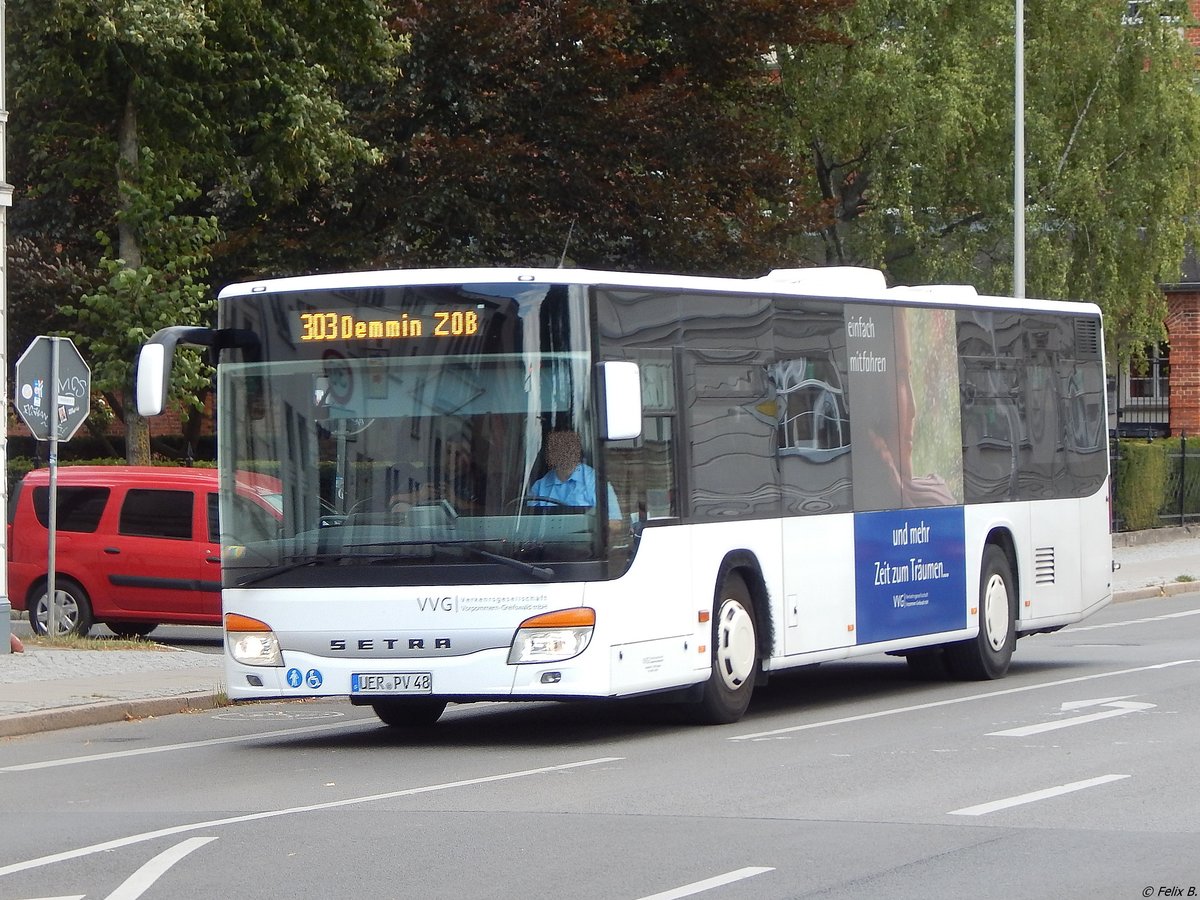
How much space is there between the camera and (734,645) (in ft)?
42.8

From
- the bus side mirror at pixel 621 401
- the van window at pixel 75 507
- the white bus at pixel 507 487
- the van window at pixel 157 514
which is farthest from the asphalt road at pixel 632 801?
the van window at pixel 75 507

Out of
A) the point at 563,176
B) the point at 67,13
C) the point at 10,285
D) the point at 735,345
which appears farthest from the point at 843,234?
the point at 735,345

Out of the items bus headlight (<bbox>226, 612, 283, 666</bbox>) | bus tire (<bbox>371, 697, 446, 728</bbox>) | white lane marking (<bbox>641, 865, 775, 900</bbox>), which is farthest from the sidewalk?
white lane marking (<bbox>641, 865, 775, 900</bbox>)

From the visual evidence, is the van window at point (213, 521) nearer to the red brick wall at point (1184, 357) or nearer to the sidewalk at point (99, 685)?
the sidewalk at point (99, 685)

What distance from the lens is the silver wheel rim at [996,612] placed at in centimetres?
1634

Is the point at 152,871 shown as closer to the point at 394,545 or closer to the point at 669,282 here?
the point at 394,545

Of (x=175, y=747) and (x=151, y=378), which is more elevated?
→ (x=151, y=378)

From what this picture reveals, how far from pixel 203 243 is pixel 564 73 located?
22.0 ft

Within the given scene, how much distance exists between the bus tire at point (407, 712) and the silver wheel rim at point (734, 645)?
190cm

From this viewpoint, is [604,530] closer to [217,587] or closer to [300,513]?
[300,513]

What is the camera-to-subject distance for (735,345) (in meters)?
13.3

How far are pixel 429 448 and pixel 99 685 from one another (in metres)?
5.43

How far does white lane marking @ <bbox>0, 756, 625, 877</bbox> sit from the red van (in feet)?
33.3

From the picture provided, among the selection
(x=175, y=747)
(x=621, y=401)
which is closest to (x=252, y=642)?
(x=175, y=747)
